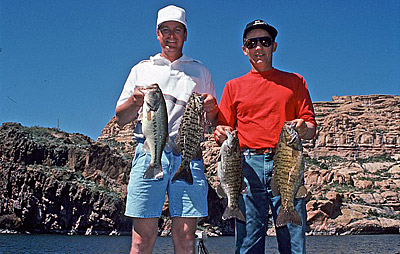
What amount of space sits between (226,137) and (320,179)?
4989 inches

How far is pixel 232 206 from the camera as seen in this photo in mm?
5449

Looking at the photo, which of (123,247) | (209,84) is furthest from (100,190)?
(209,84)

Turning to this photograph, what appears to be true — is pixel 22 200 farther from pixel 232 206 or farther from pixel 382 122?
pixel 382 122

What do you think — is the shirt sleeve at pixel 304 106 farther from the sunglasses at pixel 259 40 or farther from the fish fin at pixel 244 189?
the fish fin at pixel 244 189

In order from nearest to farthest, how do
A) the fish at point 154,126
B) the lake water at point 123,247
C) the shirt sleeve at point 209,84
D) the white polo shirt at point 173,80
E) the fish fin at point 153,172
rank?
the fish at point 154,126
the fish fin at point 153,172
the white polo shirt at point 173,80
the shirt sleeve at point 209,84
the lake water at point 123,247

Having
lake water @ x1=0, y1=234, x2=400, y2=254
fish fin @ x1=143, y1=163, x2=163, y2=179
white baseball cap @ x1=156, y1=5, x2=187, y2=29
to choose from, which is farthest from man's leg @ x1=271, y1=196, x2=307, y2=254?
lake water @ x1=0, y1=234, x2=400, y2=254

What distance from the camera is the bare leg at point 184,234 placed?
539 cm

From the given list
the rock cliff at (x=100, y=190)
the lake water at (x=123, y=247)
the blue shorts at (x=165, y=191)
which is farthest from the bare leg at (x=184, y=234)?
the rock cliff at (x=100, y=190)

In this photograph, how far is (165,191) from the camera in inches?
216

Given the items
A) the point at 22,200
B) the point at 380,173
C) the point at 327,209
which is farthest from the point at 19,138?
the point at 380,173

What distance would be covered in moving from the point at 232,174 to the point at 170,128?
0.98 m

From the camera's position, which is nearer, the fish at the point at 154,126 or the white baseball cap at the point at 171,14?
the fish at the point at 154,126

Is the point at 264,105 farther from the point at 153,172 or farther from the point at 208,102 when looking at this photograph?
the point at 153,172

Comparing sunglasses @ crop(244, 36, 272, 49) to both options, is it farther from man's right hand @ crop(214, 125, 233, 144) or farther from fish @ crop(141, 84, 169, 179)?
fish @ crop(141, 84, 169, 179)
